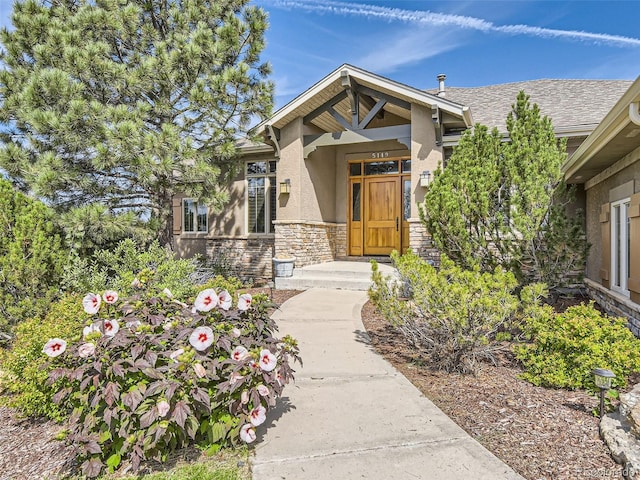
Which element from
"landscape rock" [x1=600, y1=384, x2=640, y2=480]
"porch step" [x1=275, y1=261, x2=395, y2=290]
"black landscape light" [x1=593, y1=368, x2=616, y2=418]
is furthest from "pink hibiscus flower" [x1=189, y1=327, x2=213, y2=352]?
"porch step" [x1=275, y1=261, x2=395, y2=290]

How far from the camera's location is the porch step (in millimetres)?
8773

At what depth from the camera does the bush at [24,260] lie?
5574 mm

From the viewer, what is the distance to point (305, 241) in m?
10.1

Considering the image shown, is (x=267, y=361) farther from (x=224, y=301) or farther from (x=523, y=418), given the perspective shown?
(x=523, y=418)

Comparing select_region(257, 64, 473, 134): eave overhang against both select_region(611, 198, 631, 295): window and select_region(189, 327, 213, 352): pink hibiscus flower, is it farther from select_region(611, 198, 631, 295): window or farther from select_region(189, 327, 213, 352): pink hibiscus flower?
select_region(189, 327, 213, 352): pink hibiscus flower

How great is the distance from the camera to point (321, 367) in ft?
14.0

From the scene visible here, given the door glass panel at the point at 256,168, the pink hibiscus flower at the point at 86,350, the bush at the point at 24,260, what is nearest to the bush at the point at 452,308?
the pink hibiscus flower at the point at 86,350

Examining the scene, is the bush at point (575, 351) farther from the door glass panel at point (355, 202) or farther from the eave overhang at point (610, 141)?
the door glass panel at point (355, 202)

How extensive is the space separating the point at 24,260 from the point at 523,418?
658cm

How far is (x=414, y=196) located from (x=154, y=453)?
24.6ft

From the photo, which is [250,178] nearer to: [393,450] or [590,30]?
[393,450]

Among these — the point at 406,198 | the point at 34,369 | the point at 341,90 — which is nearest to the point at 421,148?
the point at 406,198

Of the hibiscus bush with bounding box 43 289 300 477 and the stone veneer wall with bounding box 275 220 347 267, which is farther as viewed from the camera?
the stone veneer wall with bounding box 275 220 347 267

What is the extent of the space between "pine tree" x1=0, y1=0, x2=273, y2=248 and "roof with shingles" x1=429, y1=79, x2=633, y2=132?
6235 mm
